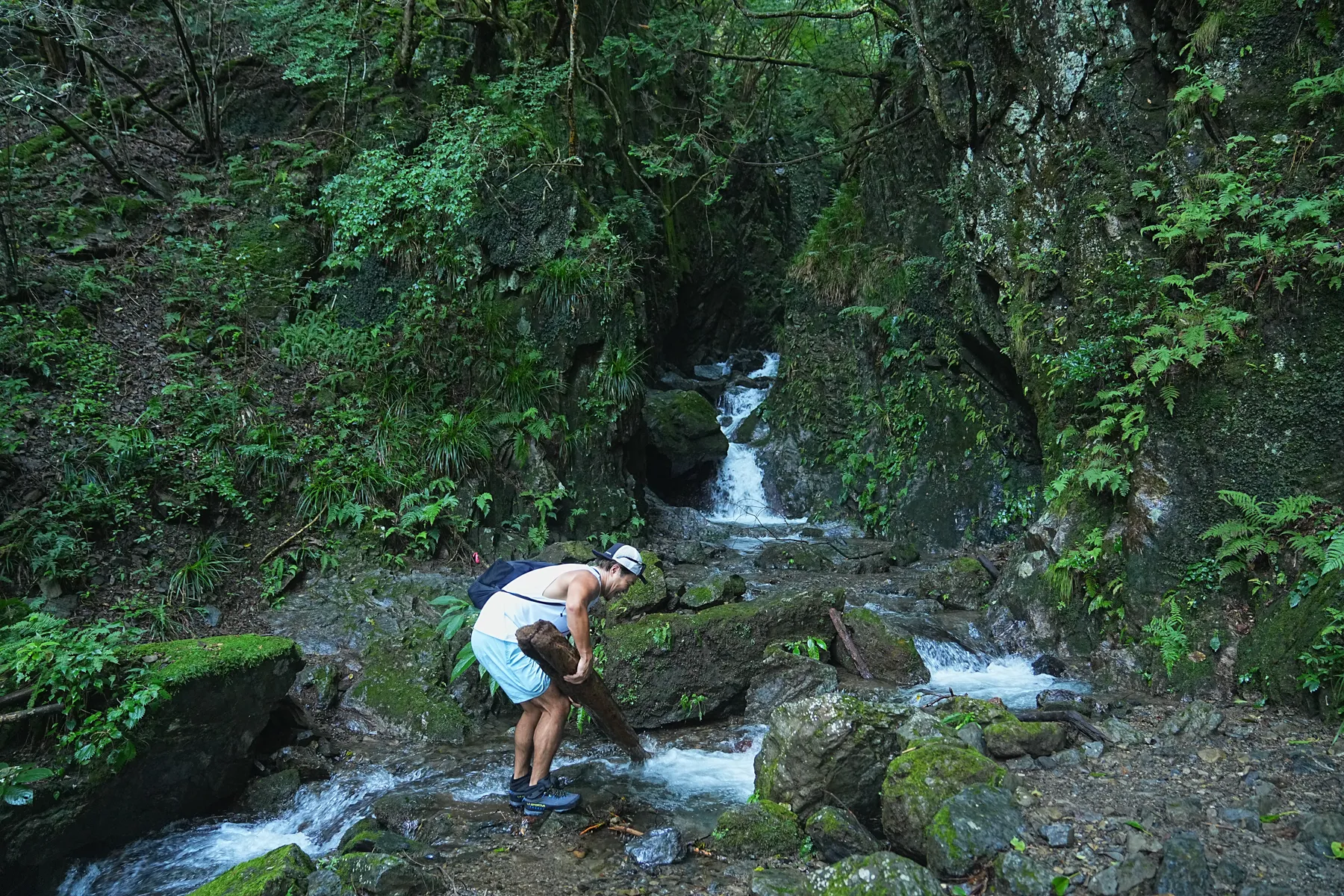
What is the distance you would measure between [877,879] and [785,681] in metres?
3.18

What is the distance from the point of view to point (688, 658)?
621 cm

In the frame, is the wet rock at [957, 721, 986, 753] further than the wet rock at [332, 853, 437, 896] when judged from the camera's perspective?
Yes

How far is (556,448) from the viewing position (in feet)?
33.6

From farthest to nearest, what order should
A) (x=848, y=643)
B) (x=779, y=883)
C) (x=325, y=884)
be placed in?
(x=848, y=643) → (x=779, y=883) → (x=325, y=884)

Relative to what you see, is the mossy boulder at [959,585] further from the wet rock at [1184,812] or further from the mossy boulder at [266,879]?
the mossy boulder at [266,879]

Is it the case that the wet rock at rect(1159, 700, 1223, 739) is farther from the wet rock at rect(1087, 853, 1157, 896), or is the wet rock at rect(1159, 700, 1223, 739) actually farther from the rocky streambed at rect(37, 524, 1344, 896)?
the wet rock at rect(1087, 853, 1157, 896)

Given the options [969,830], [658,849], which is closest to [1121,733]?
[969,830]

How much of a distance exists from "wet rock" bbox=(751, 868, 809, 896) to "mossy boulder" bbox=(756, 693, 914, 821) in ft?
1.73

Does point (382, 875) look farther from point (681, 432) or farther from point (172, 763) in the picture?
point (681, 432)

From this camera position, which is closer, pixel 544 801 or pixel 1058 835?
pixel 1058 835

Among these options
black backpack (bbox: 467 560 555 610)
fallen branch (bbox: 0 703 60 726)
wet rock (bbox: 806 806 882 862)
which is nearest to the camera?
wet rock (bbox: 806 806 882 862)

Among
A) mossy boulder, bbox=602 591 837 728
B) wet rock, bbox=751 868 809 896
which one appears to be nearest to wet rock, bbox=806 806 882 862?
wet rock, bbox=751 868 809 896

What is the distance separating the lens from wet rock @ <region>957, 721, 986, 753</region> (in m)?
4.41

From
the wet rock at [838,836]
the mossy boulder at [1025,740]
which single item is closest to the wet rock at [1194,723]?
the mossy boulder at [1025,740]
